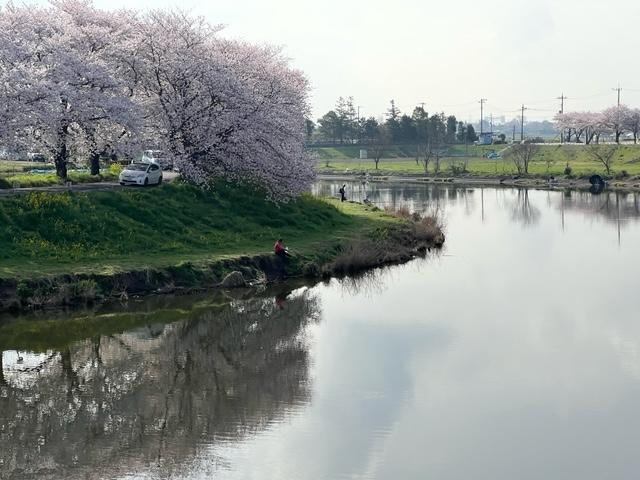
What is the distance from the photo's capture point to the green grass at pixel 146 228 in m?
36.9

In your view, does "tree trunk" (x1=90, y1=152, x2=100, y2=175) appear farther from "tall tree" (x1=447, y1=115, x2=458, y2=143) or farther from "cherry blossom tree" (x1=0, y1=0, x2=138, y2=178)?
"tall tree" (x1=447, y1=115, x2=458, y2=143)

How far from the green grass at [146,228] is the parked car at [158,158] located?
2.45 meters

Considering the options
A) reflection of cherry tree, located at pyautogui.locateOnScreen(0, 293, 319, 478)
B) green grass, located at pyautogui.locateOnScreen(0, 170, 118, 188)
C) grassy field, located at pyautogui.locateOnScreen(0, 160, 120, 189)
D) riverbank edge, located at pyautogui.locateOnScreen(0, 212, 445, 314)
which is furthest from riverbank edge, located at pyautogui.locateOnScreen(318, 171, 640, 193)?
reflection of cherry tree, located at pyautogui.locateOnScreen(0, 293, 319, 478)

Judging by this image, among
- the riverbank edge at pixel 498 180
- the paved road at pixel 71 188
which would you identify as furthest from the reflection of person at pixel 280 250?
the riverbank edge at pixel 498 180

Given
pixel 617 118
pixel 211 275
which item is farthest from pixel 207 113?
pixel 617 118

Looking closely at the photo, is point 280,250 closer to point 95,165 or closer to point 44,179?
point 44,179

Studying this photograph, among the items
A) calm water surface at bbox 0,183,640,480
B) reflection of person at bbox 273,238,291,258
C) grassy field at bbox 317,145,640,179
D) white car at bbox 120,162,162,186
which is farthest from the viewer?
grassy field at bbox 317,145,640,179

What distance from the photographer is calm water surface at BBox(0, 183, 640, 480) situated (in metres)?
20.1

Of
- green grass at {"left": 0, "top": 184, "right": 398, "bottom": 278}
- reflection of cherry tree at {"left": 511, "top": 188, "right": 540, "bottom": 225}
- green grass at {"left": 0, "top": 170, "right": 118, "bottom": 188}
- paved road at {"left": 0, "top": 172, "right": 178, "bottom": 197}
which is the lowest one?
reflection of cherry tree at {"left": 511, "top": 188, "right": 540, "bottom": 225}

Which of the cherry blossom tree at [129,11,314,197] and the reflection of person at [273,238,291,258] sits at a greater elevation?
the cherry blossom tree at [129,11,314,197]

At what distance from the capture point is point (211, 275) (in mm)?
38125

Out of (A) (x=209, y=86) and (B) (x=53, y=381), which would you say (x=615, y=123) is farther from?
(B) (x=53, y=381)

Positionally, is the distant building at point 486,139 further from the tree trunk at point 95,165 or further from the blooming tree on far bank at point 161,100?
the tree trunk at point 95,165

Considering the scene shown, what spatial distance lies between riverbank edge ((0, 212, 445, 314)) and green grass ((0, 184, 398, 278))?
0.69 metres
